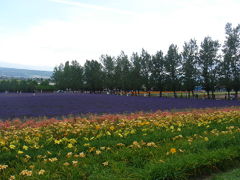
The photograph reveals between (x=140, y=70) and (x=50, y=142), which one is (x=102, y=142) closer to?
(x=50, y=142)

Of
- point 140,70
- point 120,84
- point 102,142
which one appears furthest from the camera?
point 120,84

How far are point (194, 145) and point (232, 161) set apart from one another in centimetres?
92

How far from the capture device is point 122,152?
236 inches

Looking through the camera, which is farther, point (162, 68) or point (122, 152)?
point (162, 68)

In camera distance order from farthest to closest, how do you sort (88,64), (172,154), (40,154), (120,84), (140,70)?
1. (88,64)
2. (120,84)
3. (140,70)
4. (40,154)
5. (172,154)

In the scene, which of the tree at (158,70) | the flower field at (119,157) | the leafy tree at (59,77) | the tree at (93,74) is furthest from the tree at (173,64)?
the leafy tree at (59,77)

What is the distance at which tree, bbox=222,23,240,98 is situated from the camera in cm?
4000

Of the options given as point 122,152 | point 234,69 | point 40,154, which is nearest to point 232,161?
point 122,152

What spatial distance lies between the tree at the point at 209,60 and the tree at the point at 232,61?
90.0 inches

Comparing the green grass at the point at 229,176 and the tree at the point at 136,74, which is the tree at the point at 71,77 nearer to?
the tree at the point at 136,74

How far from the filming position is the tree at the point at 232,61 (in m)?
40.0

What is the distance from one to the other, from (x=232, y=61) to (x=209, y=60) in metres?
3.96

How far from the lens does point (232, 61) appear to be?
39.9m

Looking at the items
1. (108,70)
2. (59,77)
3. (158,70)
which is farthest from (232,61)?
(59,77)
